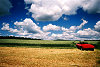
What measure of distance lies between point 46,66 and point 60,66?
1.32 m

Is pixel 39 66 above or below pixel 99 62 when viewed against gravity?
below

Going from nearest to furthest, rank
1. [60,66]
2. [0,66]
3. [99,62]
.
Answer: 1. [99,62]
2. [0,66]
3. [60,66]

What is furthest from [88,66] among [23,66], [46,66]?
[23,66]

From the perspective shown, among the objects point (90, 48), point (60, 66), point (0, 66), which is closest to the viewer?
point (0, 66)

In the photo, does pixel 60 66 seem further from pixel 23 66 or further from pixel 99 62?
pixel 99 62

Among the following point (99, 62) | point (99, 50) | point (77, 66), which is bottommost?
point (77, 66)

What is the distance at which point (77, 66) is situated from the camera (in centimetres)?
702

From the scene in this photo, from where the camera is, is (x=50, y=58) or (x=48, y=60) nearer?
(x=48, y=60)

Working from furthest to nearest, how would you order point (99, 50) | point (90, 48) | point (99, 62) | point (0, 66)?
point (90, 48) → point (0, 66) → point (99, 62) → point (99, 50)

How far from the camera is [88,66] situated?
698 centimetres

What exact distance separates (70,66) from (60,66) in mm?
953

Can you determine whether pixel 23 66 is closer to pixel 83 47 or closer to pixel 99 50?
pixel 99 50

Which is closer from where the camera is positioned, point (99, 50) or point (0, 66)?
point (99, 50)

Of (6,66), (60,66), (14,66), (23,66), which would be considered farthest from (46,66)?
(6,66)
